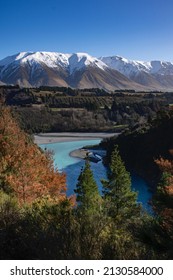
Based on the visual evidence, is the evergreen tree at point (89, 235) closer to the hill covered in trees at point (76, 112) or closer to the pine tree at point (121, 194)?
the pine tree at point (121, 194)

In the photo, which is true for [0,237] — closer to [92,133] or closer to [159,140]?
[159,140]

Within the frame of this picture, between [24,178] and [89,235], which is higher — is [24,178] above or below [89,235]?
below

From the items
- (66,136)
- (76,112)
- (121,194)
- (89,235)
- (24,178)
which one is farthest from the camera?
(76,112)

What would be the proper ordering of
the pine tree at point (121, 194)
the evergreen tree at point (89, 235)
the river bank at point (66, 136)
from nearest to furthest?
the evergreen tree at point (89, 235)
the pine tree at point (121, 194)
the river bank at point (66, 136)

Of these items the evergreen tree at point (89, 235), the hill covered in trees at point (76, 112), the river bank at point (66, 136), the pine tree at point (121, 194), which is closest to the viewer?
the evergreen tree at point (89, 235)

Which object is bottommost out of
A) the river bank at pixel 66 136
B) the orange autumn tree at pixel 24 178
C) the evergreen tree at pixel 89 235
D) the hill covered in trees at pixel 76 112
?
the river bank at pixel 66 136

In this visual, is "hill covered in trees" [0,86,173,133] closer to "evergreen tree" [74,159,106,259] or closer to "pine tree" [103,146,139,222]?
"pine tree" [103,146,139,222]

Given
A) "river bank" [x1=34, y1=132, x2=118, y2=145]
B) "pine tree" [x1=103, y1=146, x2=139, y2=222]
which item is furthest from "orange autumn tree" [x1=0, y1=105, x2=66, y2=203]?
"river bank" [x1=34, y1=132, x2=118, y2=145]

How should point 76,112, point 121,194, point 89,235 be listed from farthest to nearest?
point 76,112, point 121,194, point 89,235

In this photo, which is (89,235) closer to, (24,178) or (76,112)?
(24,178)

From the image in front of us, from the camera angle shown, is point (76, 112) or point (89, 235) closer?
point (89, 235)

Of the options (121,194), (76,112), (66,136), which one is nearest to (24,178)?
(121,194)

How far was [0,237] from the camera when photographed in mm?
9539

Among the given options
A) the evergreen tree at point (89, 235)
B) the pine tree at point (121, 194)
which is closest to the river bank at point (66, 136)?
the pine tree at point (121, 194)
